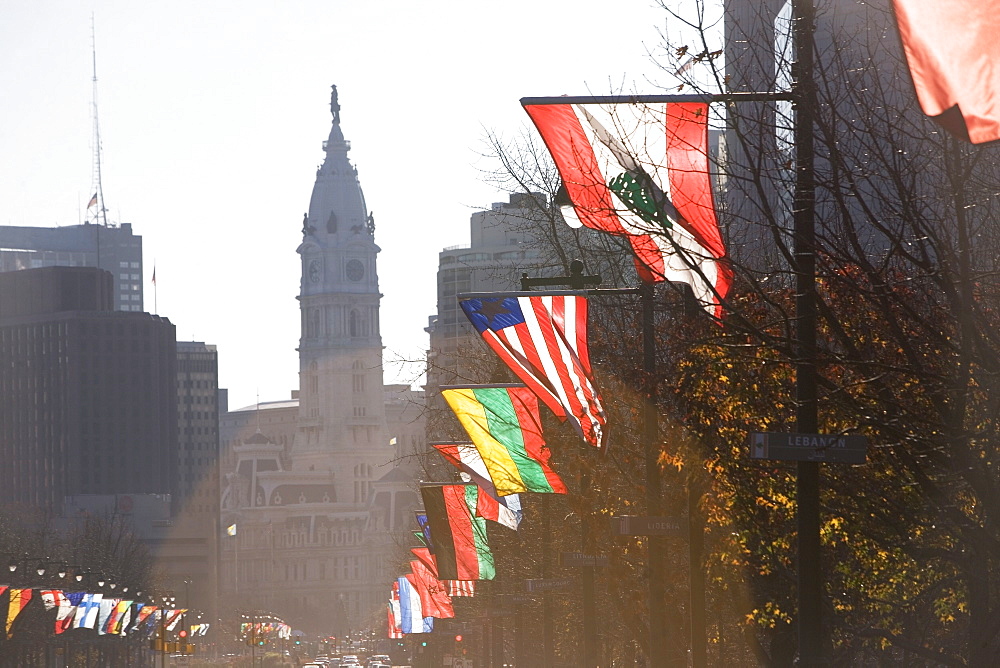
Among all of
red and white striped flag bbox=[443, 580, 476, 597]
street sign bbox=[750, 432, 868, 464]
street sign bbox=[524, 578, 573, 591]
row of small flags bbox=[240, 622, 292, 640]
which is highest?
street sign bbox=[750, 432, 868, 464]

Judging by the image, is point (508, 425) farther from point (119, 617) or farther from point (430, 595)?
point (119, 617)

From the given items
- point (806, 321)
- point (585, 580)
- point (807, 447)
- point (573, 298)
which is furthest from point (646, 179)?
point (585, 580)

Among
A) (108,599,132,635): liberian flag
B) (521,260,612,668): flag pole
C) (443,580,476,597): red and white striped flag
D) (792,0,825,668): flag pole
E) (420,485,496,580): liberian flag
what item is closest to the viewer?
(792,0,825,668): flag pole

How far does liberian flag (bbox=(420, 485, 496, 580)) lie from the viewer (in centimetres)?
3791

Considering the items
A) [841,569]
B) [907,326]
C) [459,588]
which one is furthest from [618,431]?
[459,588]

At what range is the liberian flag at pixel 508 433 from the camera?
1161 inches

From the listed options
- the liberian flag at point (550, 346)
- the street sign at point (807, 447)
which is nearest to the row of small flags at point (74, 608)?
the liberian flag at point (550, 346)

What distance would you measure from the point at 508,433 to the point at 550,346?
5.75 m

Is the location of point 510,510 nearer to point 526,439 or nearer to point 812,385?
point 526,439

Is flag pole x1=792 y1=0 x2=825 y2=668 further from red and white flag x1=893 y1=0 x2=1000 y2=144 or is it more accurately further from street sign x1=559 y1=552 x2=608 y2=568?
street sign x1=559 y1=552 x2=608 y2=568

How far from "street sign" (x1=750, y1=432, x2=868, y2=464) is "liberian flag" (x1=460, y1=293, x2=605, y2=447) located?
6499mm

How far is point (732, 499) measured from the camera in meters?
24.0

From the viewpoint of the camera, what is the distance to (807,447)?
1653cm

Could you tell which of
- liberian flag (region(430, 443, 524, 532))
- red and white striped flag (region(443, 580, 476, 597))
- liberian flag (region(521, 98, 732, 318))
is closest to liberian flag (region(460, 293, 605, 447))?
liberian flag (region(521, 98, 732, 318))
